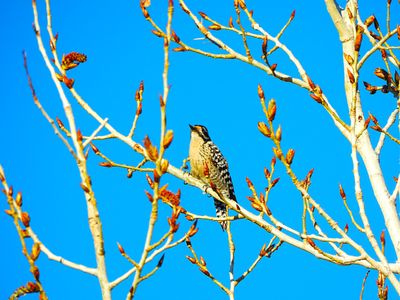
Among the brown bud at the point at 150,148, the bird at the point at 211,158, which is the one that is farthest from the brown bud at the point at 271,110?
the bird at the point at 211,158

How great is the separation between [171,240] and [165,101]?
0.98 metres

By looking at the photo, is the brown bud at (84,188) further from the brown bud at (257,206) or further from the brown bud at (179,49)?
the brown bud at (179,49)

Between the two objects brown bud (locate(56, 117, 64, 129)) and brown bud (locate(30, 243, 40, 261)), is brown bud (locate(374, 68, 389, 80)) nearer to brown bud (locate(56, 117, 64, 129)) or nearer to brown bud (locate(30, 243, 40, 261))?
brown bud (locate(56, 117, 64, 129))

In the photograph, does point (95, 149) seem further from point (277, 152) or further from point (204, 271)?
point (277, 152)

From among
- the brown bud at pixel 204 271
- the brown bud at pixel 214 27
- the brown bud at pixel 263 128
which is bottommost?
the brown bud at pixel 263 128

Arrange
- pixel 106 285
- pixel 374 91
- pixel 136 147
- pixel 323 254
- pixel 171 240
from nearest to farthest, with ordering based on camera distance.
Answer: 1. pixel 106 285
2. pixel 171 240
3. pixel 323 254
4. pixel 136 147
5. pixel 374 91

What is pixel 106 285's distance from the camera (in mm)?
2822

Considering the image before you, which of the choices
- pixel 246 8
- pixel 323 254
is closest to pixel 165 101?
pixel 323 254

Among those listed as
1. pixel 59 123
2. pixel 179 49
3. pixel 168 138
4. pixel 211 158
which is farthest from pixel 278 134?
pixel 211 158

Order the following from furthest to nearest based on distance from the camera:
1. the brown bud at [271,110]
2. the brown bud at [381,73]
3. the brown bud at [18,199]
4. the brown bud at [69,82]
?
the brown bud at [381,73] → the brown bud at [69,82] → the brown bud at [271,110] → the brown bud at [18,199]

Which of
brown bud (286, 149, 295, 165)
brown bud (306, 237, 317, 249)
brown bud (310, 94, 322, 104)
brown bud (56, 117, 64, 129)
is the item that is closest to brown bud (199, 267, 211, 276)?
brown bud (306, 237, 317, 249)

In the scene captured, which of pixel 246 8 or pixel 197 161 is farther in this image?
pixel 197 161

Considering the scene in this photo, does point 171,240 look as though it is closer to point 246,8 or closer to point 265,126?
point 265,126

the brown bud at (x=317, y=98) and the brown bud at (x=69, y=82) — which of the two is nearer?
the brown bud at (x=69, y=82)
